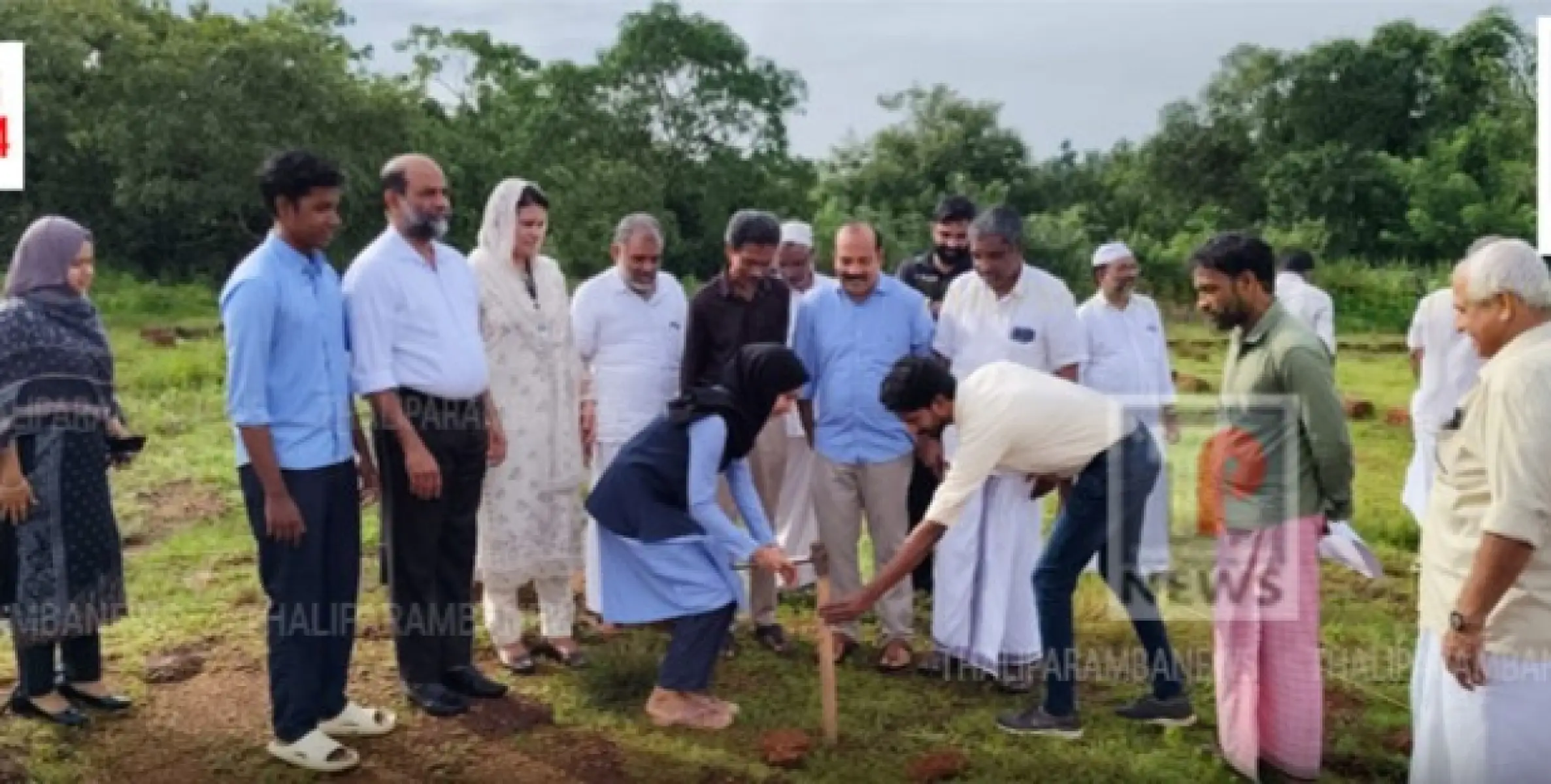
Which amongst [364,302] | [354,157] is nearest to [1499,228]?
[354,157]

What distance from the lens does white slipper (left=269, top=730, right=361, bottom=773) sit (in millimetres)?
4402

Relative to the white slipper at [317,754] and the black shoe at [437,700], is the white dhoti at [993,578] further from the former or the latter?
the white slipper at [317,754]

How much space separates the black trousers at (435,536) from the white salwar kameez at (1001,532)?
1.82m

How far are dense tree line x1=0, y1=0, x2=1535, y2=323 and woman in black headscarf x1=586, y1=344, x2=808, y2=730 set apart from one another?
754 inches

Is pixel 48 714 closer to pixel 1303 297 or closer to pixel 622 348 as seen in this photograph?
pixel 622 348

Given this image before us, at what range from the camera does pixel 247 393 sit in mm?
4090

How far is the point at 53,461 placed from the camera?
15.4 feet

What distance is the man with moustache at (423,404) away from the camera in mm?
4566

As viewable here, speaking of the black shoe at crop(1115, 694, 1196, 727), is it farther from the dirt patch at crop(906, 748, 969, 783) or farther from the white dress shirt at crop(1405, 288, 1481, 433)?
the white dress shirt at crop(1405, 288, 1481, 433)

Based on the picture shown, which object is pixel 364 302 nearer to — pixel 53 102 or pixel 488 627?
pixel 488 627

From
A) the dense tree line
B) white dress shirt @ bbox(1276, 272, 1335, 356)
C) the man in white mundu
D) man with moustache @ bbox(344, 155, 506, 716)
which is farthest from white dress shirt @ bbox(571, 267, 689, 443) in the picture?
the dense tree line

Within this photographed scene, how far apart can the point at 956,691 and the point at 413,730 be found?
2.04 meters

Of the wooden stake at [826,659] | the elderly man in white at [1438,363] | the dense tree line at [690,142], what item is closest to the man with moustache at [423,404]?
the wooden stake at [826,659]

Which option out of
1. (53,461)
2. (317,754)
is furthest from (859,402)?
(53,461)
